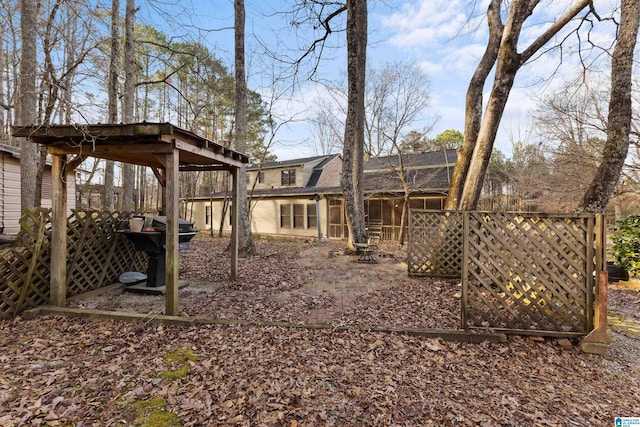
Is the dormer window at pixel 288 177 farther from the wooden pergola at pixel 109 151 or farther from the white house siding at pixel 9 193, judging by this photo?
the wooden pergola at pixel 109 151

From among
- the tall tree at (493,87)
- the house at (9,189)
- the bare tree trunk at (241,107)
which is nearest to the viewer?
the tall tree at (493,87)

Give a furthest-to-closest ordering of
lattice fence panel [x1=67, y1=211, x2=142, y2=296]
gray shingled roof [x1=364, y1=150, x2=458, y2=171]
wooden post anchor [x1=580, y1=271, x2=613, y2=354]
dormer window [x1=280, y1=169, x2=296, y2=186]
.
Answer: dormer window [x1=280, y1=169, x2=296, y2=186], gray shingled roof [x1=364, y1=150, x2=458, y2=171], lattice fence panel [x1=67, y1=211, x2=142, y2=296], wooden post anchor [x1=580, y1=271, x2=613, y2=354]

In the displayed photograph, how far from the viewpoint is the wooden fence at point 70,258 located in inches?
162

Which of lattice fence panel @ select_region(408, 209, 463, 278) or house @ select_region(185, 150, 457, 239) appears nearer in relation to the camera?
lattice fence panel @ select_region(408, 209, 463, 278)

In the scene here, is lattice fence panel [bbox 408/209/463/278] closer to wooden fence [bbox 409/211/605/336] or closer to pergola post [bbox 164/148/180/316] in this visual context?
wooden fence [bbox 409/211/605/336]

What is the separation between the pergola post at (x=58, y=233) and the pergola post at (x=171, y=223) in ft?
5.95

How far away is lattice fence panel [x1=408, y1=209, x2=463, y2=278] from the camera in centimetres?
670

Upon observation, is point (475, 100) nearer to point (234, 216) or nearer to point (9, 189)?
point (234, 216)

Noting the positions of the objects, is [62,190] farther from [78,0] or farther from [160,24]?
[160,24]

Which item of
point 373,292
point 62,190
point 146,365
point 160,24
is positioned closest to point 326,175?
point 160,24

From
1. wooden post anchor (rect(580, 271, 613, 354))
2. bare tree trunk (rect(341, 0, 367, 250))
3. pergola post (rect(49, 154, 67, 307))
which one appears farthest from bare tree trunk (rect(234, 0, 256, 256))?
wooden post anchor (rect(580, 271, 613, 354))

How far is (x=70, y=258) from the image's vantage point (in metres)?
4.84

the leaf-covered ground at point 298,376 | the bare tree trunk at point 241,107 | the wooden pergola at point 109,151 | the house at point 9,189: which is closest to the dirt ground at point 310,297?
the leaf-covered ground at point 298,376

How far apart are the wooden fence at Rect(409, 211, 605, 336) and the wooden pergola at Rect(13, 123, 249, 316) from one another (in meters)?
3.80
